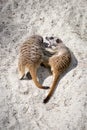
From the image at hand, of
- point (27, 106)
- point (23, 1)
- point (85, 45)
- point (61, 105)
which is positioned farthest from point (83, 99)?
point (23, 1)

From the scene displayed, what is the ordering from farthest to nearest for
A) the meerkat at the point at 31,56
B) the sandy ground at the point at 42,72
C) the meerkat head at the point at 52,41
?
the meerkat head at the point at 52,41 < the meerkat at the point at 31,56 < the sandy ground at the point at 42,72

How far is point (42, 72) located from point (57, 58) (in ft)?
0.72

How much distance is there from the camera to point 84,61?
14.0 ft

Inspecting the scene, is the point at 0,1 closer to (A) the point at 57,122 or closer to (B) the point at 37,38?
(B) the point at 37,38

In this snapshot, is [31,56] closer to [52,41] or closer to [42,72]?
[42,72]

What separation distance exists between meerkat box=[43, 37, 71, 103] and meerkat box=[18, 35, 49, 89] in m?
0.11

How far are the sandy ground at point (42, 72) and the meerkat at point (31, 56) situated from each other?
4.9 inches

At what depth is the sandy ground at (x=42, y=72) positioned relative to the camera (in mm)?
3697

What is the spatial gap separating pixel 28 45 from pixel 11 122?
0.94 m

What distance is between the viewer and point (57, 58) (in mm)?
4109

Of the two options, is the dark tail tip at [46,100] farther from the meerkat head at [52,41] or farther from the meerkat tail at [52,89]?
the meerkat head at [52,41]

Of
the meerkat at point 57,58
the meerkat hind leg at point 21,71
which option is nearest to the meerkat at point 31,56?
the meerkat hind leg at point 21,71

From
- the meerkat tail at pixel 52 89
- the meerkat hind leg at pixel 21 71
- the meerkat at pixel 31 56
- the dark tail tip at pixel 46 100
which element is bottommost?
the dark tail tip at pixel 46 100

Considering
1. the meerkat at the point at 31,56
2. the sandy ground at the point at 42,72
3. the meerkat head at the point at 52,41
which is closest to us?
the sandy ground at the point at 42,72
